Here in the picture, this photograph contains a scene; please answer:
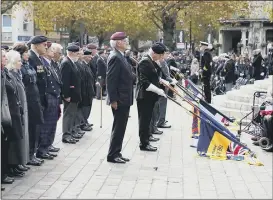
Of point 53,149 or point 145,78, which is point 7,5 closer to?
point 53,149

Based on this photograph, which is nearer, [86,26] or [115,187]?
[115,187]

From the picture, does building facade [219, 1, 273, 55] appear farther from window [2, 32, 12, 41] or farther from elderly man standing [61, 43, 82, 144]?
elderly man standing [61, 43, 82, 144]

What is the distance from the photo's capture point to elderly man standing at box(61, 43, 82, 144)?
10328mm

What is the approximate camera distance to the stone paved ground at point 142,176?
6902 millimetres

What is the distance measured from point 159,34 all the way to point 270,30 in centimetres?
1434

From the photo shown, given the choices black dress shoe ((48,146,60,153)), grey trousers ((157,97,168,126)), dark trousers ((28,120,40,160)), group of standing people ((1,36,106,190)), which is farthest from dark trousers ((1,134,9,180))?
grey trousers ((157,97,168,126))

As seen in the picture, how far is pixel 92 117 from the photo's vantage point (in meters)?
15.2

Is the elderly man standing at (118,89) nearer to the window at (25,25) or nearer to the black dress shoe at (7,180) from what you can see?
the black dress shoe at (7,180)

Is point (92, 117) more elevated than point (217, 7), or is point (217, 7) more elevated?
point (217, 7)

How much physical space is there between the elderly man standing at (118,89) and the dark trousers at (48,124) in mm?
1086

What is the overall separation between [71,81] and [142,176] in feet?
10.8

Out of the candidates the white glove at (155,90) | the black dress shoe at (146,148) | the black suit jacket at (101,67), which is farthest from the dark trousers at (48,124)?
the black suit jacket at (101,67)

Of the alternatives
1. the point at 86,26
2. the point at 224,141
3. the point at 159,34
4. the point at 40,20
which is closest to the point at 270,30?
the point at 159,34

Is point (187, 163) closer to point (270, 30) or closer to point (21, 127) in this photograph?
point (21, 127)
